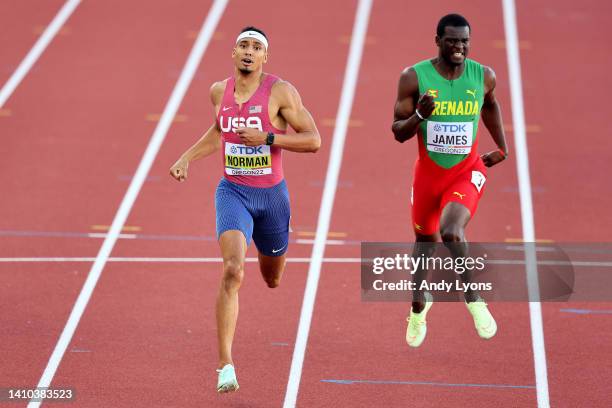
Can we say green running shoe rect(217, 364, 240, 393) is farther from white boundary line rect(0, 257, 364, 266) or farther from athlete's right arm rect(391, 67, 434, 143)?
white boundary line rect(0, 257, 364, 266)

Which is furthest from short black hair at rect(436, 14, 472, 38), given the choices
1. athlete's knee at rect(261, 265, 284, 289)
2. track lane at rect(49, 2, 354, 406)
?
track lane at rect(49, 2, 354, 406)

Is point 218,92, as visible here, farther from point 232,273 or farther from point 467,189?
point 467,189

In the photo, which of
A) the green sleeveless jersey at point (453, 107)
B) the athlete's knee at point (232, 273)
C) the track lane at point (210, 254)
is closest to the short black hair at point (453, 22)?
the green sleeveless jersey at point (453, 107)

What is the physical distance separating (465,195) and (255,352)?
2.06 metres

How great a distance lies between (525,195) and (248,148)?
5111mm

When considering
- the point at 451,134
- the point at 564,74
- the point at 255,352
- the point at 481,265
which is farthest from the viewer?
the point at 564,74

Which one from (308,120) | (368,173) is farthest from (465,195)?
(368,173)

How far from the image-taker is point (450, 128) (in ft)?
26.9

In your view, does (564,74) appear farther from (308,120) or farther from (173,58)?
(308,120)

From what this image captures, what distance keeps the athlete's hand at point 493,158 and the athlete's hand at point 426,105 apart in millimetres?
902

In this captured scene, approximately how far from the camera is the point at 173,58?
15.8 metres

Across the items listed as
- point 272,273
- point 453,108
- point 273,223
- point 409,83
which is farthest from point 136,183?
point 453,108

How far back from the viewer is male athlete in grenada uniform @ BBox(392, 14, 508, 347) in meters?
7.96

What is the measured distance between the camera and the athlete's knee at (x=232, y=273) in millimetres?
7762
